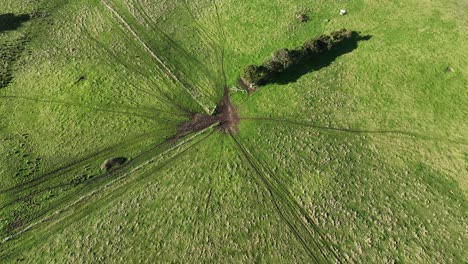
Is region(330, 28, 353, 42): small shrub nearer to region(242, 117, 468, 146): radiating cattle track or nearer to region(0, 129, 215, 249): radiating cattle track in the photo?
region(242, 117, 468, 146): radiating cattle track

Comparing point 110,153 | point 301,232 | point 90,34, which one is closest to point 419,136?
point 301,232

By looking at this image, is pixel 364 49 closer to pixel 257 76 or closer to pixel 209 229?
pixel 257 76

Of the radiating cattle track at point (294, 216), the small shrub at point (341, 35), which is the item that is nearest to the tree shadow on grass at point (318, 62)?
the small shrub at point (341, 35)

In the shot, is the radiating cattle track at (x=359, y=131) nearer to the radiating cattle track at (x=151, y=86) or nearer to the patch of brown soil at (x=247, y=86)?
the patch of brown soil at (x=247, y=86)

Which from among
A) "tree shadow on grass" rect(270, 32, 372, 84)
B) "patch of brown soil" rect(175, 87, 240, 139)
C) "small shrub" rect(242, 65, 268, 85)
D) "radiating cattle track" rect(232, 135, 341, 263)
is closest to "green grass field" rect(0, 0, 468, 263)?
"radiating cattle track" rect(232, 135, 341, 263)

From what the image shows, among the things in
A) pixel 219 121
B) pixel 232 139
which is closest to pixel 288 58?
pixel 219 121
